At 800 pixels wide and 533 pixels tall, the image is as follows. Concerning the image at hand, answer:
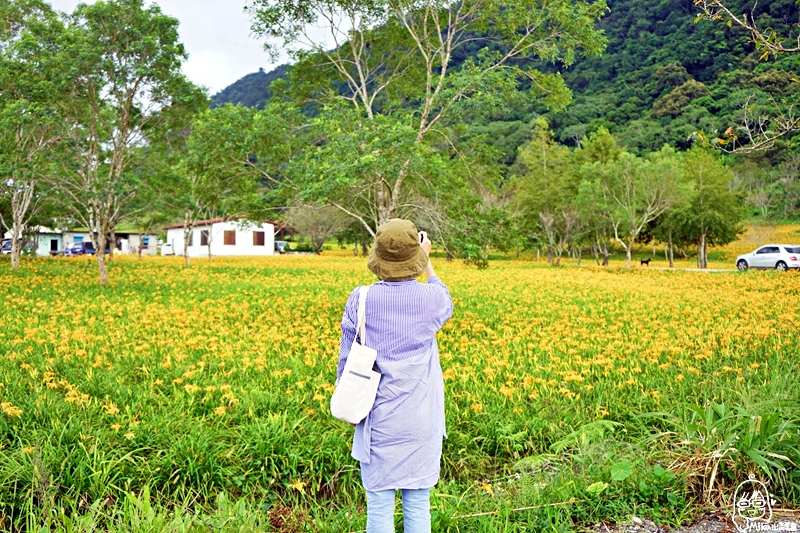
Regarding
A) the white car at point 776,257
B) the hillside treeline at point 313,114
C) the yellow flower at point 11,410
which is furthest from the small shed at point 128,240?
the yellow flower at point 11,410

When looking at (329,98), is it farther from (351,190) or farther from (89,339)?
(89,339)

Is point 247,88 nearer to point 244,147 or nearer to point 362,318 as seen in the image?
point 244,147

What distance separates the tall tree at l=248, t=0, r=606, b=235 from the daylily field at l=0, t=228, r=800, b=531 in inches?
151

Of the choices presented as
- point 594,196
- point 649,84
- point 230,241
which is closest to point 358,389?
point 594,196

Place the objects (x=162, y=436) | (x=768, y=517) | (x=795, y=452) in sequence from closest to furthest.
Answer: (x=768, y=517) < (x=795, y=452) < (x=162, y=436)

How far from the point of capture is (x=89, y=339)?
23.1 feet

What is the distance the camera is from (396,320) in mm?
2354

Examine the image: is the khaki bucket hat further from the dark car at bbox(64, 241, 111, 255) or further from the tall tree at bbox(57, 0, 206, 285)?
the dark car at bbox(64, 241, 111, 255)

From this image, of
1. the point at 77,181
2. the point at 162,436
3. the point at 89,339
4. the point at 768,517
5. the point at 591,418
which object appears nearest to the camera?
the point at 768,517

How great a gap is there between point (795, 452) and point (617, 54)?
259 feet

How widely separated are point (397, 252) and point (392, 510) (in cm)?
108

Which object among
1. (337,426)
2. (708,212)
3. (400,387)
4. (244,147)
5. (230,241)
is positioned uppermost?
(708,212)

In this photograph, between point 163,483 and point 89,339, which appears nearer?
point 163,483

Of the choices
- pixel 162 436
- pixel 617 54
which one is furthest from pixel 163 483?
pixel 617 54
